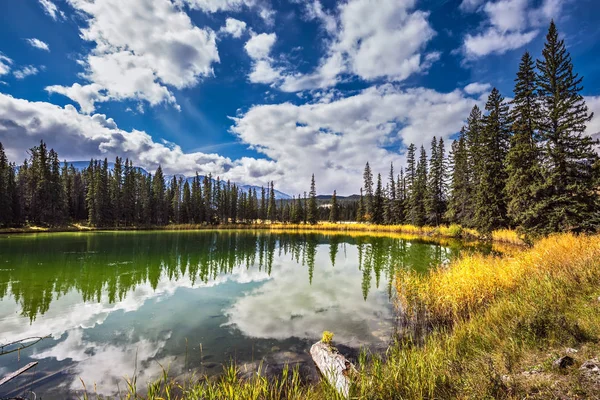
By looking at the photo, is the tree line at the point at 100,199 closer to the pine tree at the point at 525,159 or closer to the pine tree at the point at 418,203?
the pine tree at the point at 418,203

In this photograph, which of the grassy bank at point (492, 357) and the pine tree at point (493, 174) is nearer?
the grassy bank at point (492, 357)

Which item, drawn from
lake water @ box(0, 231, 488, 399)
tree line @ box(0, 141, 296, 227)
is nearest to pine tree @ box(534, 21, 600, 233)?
lake water @ box(0, 231, 488, 399)

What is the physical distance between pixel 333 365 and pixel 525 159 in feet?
87.8

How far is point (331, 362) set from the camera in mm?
5965

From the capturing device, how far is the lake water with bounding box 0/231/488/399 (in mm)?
6916

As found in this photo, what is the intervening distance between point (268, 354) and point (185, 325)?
3.81m

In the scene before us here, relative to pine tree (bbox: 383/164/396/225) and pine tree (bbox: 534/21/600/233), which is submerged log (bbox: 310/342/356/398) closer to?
pine tree (bbox: 534/21/600/233)

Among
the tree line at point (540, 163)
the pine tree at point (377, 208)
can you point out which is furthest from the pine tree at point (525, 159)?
the pine tree at point (377, 208)

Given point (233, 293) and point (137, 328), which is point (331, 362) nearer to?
point (137, 328)

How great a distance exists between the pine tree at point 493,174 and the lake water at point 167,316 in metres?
17.4

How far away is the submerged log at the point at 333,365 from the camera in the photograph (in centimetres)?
506

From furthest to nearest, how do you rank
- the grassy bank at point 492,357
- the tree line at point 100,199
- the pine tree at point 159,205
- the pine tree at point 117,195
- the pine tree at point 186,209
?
the pine tree at point 186,209 < the pine tree at point 159,205 < the pine tree at point 117,195 < the tree line at point 100,199 < the grassy bank at point 492,357

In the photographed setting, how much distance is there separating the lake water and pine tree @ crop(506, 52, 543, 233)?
9944mm

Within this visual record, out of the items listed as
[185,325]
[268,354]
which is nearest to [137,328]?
[185,325]
